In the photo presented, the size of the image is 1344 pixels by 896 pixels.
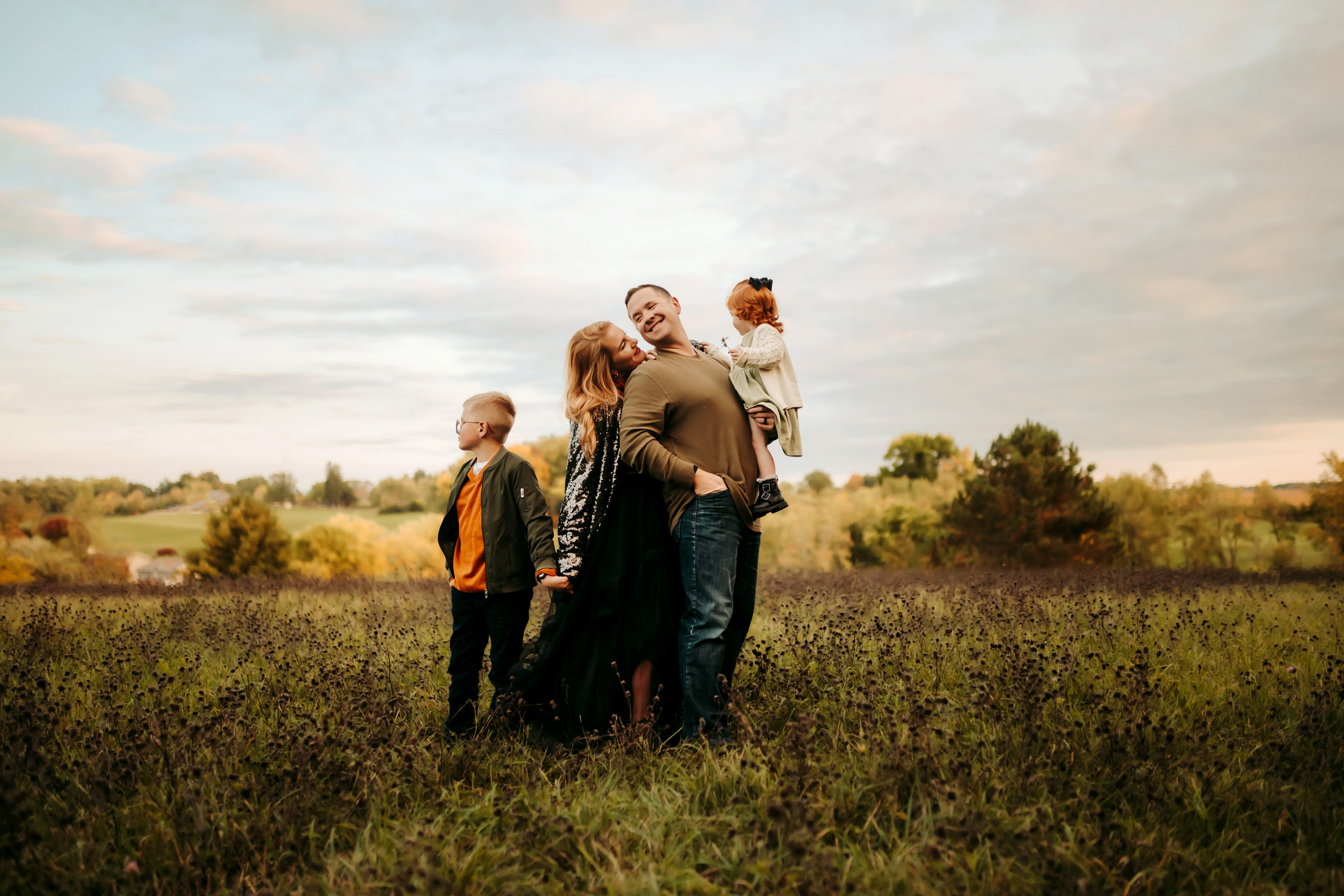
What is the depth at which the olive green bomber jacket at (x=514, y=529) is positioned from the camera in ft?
12.9

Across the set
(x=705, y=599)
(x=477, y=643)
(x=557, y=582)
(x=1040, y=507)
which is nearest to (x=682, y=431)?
(x=705, y=599)

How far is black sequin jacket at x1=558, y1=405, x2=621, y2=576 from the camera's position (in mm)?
3900

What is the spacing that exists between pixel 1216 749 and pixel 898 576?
8505 millimetres

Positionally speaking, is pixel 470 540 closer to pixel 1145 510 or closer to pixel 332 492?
pixel 1145 510

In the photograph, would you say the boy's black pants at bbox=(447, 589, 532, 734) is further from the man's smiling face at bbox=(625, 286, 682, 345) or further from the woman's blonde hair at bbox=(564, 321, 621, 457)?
the man's smiling face at bbox=(625, 286, 682, 345)

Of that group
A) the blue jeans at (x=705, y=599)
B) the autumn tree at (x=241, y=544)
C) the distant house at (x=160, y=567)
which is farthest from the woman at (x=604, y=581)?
the distant house at (x=160, y=567)

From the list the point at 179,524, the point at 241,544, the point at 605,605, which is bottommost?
the point at 179,524

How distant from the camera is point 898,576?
1187 cm

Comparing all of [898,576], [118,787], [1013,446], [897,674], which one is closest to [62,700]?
[118,787]

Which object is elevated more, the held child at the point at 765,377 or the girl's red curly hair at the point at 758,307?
the girl's red curly hair at the point at 758,307

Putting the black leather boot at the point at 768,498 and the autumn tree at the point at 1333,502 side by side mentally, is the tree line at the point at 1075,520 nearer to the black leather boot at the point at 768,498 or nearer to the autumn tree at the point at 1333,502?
the autumn tree at the point at 1333,502

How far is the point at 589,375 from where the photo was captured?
12.9ft

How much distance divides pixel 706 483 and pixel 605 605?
2.87 ft

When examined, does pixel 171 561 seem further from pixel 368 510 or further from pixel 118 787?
pixel 118 787
